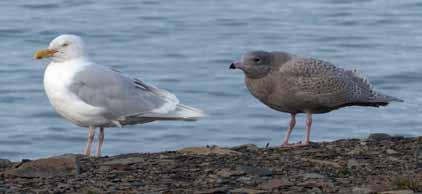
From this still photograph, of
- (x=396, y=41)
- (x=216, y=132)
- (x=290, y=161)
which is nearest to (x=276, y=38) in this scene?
(x=396, y=41)

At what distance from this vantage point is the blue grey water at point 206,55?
16016 mm

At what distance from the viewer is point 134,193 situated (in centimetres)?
796

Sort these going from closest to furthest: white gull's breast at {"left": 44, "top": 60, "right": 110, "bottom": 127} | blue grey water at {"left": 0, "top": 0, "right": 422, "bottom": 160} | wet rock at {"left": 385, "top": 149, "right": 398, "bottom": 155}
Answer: wet rock at {"left": 385, "top": 149, "right": 398, "bottom": 155} → white gull's breast at {"left": 44, "top": 60, "right": 110, "bottom": 127} → blue grey water at {"left": 0, "top": 0, "right": 422, "bottom": 160}

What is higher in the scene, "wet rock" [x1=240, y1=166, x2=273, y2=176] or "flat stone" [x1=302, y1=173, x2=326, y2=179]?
"flat stone" [x1=302, y1=173, x2=326, y2=179]

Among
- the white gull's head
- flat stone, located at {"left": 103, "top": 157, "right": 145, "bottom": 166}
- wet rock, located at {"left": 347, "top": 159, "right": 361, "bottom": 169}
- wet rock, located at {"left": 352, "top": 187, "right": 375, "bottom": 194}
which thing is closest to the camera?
wet rock, located at {"left": 352, "top": 187, "right": 375, "bottom": 194}

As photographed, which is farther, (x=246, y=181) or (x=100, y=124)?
(x=100, y=124)

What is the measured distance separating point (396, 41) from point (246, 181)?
13.7 m

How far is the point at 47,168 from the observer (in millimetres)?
8773

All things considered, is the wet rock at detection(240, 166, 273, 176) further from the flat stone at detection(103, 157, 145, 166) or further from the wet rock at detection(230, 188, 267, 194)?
the flat stone at detection(103, 157, 145, 166)

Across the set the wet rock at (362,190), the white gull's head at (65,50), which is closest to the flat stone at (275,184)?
the wet rock at (362,190)

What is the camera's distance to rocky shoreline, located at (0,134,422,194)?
812 centimetres

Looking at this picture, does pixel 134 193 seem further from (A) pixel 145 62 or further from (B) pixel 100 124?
(A) pixel 145 62

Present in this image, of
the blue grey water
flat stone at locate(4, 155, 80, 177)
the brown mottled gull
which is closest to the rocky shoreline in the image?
flat stone at locate(4, 155, 80, 177)

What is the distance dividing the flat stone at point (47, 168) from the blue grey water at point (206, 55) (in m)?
5.20
